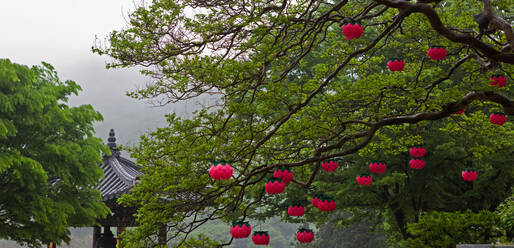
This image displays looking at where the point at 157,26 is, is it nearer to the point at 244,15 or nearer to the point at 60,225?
the point at 244,15

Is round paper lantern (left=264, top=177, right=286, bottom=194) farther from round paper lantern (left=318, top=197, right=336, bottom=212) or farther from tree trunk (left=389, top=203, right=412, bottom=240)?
tree trunk (left=389, top=203, right=412, bottom=240)

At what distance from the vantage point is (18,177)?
1152 cm

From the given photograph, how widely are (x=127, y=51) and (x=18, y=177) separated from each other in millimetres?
6297

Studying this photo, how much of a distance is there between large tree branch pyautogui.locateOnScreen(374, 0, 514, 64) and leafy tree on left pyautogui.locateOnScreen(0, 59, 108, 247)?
391 inches

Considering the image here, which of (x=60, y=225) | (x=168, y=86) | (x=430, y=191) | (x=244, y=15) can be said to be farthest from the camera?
(x=430, y=191)

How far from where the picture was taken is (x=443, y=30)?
20.2ft

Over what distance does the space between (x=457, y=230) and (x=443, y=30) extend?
580cm

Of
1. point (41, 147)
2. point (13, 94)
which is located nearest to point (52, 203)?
point (41, 147)

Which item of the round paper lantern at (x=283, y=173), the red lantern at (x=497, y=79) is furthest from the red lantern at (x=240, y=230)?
the red lantern at (x=497, y=79)

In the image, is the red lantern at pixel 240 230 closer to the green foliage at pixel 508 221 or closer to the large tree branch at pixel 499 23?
the large tree branch at pixel 499 23

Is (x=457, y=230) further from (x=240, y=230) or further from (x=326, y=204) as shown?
(x=240, y=230)

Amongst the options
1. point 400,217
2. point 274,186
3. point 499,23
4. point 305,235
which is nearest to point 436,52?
point 499,23

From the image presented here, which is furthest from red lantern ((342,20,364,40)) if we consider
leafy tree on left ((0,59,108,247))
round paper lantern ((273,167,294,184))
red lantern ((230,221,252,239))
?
leafy tree on left ((0,59,108,247))

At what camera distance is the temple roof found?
13.2 m
